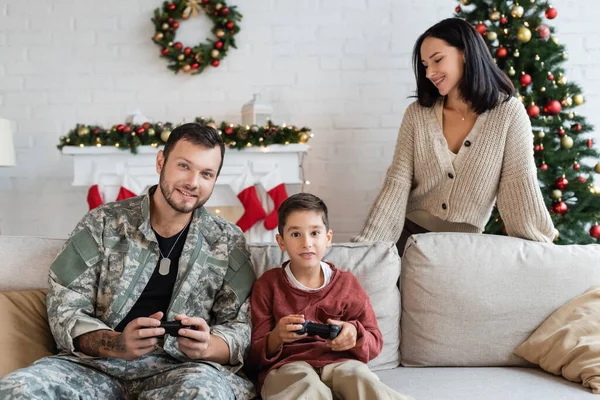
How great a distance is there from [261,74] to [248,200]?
904 mm

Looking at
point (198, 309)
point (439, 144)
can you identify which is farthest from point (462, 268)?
point (198, 309)

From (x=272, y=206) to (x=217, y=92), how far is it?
89 cm

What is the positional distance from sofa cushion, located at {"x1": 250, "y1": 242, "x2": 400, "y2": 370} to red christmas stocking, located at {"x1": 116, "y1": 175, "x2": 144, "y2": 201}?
1.76 meters

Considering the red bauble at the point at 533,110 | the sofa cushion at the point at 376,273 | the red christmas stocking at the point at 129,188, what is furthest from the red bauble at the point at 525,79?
the red christmas stocking at the point at 129,188

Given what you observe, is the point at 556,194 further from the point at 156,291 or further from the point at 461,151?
the point at 156,291

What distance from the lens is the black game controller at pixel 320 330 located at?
1747 millimetres

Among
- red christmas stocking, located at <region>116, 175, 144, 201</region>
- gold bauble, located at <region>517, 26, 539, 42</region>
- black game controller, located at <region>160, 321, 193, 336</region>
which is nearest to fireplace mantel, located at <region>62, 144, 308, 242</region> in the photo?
red christmas stocking, located at <region>116, 175, 144, 201</region>

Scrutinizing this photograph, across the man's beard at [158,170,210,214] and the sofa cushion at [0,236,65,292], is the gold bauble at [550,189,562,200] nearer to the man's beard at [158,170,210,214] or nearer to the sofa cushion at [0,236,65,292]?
the man's beard at [158,170,210,214]

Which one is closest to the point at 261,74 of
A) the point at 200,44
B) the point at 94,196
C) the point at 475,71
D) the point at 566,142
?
the point at 200,44

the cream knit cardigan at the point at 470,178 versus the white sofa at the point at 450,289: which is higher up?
the cream knit cardigan at the point at 470,178

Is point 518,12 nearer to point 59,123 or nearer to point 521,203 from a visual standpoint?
point 521,203

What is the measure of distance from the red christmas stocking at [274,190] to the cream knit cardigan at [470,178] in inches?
52.1

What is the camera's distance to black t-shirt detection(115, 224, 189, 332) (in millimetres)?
1910

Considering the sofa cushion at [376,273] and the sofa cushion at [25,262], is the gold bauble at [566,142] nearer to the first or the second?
the sofa cushion at [376,273]
